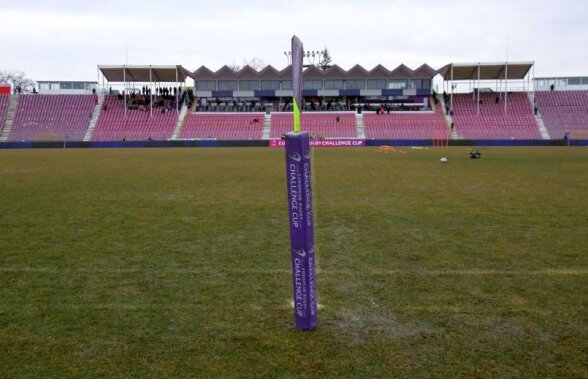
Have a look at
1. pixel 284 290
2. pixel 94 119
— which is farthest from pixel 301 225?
pixel 94 119

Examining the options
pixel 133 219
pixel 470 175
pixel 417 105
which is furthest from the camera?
pixel 417 105

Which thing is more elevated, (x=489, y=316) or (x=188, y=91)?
(x=188, y=91)

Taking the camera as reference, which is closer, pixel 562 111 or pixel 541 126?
pixel 541 126

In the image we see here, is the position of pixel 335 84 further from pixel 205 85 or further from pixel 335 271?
pixel 335 271

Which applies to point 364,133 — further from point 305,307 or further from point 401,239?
point 305,307

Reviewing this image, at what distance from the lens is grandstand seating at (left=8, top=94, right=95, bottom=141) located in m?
55.0

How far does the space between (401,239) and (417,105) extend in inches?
2173

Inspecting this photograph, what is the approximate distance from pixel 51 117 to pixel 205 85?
1765 cm

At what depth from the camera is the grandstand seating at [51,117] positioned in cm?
5503

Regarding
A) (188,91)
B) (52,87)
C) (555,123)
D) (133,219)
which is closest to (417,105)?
(555,123)

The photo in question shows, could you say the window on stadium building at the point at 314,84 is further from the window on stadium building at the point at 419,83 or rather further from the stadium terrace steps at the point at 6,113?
the stadium terrace steps at the point at 6,113

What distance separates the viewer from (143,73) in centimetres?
5931

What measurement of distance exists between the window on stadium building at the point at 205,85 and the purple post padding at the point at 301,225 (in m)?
59.3

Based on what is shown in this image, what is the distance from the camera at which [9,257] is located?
270 inches
